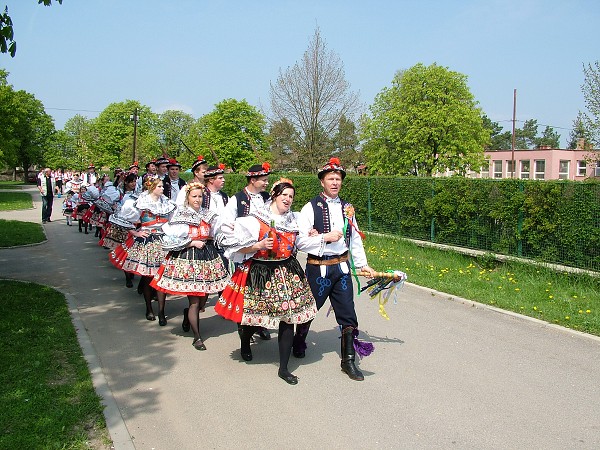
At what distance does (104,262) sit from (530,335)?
900 cm

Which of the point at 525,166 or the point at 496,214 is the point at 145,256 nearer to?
the point at 496,214

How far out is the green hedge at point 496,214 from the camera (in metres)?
9.41

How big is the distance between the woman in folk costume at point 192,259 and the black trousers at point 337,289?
147cm

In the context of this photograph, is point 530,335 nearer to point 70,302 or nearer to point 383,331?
point 383,331

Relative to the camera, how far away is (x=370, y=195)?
52.2 ft

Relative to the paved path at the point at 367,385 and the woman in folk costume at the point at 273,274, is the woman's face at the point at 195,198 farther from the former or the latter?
the paved path at the point at 367,385

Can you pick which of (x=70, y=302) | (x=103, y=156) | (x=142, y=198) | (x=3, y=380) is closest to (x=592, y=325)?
(x=142, y=198)

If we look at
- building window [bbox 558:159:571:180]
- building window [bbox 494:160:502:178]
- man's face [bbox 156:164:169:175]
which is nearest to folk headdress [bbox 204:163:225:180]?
man's face [bbox 156:164:169:175]

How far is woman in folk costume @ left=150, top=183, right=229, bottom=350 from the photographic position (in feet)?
21.3

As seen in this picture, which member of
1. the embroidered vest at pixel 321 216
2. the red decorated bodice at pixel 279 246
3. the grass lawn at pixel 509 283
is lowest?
the grass lawn at pixel 509 283

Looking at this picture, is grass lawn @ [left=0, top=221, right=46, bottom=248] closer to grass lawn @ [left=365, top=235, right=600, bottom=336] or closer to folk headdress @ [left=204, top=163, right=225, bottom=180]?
folk headdress @ [left=204, top=163, right=225, bottom=180]

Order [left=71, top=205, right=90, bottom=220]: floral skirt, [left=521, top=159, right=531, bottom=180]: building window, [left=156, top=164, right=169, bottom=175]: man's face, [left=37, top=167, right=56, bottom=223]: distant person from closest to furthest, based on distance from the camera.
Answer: [left=156, top=164, right=169, bottom=175]: man's face → [left=71, top=205, right=90, bottom=220]: floral skirt → [left=37, top=167, right=56, bottom=223]: distant person → [left=521, top=159, right=531, bottom=180]: building window

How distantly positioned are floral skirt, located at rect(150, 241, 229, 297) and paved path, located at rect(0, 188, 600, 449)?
694mm

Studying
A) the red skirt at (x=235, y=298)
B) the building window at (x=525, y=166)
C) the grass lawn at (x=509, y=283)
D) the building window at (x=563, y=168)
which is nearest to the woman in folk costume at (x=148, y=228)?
the red skirt at (x=235, y=298)
